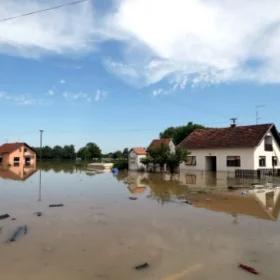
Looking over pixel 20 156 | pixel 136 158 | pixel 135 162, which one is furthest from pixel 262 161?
pixel 20 156

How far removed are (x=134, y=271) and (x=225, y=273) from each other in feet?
5.91

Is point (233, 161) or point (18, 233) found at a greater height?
point (233, 161)

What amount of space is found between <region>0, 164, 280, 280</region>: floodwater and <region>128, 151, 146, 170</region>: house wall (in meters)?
26.9

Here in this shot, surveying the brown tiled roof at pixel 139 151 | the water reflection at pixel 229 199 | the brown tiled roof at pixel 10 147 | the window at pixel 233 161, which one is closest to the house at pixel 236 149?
the window at pixel 233 161

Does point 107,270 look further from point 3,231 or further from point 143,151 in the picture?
point 143,151

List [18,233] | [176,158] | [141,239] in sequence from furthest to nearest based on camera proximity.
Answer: [176,158] < [18,233] < [141,239]

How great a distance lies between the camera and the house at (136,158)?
147 ft

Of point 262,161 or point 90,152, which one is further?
point 90,152

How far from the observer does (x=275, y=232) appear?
10891 millimetres

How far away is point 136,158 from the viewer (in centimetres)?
4525

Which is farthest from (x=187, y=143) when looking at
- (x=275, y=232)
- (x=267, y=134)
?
(x=275, y=232)

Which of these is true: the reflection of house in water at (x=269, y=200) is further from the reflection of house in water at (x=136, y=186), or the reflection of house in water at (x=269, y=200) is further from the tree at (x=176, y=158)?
the tree at (x=176, y=158)

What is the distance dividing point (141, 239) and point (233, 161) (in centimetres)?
2632

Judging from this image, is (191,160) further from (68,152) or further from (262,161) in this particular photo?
(68,152)
